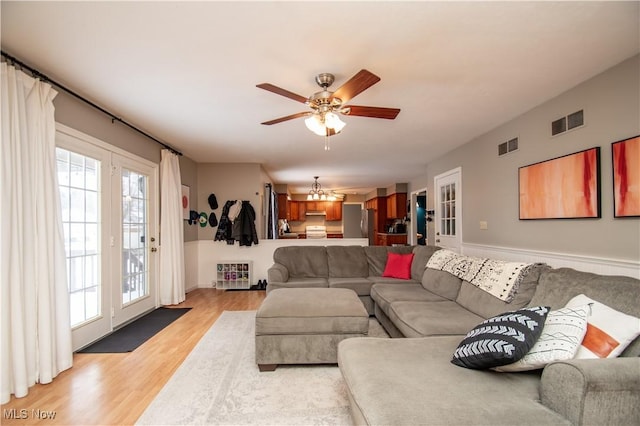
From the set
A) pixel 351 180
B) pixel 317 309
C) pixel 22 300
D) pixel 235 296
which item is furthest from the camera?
pixel 351 180

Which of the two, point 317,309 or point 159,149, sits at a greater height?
point 159,149

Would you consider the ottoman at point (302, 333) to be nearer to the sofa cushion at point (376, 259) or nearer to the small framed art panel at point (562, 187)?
the sofa cushion at point (376, 259)

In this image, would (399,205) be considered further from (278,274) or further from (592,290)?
(592,290)

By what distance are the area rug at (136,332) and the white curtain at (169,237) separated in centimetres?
32

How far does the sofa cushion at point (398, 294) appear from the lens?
121 inches

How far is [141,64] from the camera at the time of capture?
7.37 ft

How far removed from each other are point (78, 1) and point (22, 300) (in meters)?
2.04

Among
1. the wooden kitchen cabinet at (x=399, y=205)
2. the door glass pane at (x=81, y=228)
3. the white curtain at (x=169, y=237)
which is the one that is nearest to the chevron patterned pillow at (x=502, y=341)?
the door glass pane at (x=81, y=228)

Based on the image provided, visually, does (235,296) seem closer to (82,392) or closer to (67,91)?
(82,392)

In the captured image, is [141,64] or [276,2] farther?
[141,64]

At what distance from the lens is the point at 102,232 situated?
3197 millimetres

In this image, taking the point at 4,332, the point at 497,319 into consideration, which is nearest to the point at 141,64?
the point at 4,332

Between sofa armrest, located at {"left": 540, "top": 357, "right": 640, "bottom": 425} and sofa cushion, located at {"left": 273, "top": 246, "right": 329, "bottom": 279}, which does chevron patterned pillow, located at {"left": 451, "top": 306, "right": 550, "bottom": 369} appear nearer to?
sofa armrest, located at {"left": 540, "top": 357, "right": 640, "bottom": 425}

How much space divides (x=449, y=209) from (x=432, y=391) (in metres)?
4.33
